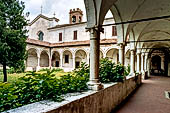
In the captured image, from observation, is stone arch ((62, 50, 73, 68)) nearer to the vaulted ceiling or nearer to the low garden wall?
the vaulted ceiling

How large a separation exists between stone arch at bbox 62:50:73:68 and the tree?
12678 millimetres

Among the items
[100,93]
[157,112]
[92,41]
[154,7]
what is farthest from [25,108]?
[154,7]

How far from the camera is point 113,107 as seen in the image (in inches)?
161

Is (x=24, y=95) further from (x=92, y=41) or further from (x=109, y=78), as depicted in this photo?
(x=109, y=78)

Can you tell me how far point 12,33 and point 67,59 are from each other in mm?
14451

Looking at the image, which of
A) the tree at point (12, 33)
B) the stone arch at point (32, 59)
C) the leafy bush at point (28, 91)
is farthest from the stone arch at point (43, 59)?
the leafy bush at point (28, 91)

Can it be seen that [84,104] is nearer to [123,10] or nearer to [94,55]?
[94,55]

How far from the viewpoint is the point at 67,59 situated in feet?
78.0

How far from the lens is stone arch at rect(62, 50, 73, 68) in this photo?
2339 cm

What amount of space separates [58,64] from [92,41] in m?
21.9

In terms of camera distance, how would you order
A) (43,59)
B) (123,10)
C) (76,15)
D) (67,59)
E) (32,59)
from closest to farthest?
1. (123,10)
2. (32,59)
3. (67,59)
4. (43,59)
5. (76,15)

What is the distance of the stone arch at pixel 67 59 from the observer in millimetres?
23386

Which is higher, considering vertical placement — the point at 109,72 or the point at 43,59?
the point at 43,59

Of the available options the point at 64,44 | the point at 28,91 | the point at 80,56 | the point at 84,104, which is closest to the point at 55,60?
the point at 64,44
